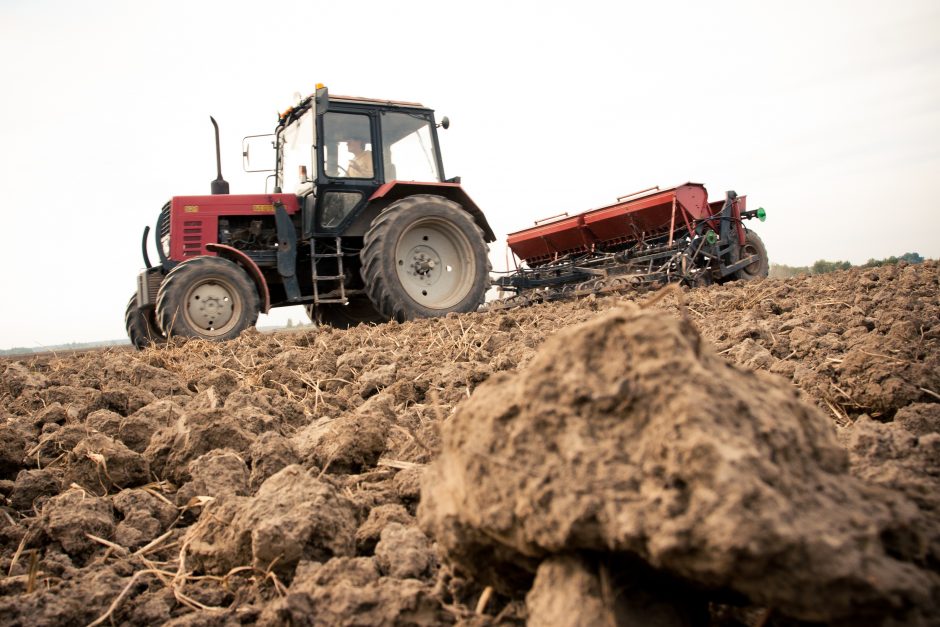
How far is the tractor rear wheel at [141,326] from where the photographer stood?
7.32 m

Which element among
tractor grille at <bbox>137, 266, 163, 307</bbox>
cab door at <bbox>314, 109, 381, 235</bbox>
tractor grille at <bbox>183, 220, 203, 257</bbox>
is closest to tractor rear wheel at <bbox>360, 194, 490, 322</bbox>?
cab door at <bbox>314, 109, 381, 235</bbox>

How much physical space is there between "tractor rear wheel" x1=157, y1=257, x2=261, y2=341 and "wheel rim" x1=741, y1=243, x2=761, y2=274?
6.57 m

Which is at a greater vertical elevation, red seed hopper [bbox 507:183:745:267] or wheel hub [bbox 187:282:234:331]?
red seed hopper [bbox 507:183:745:267]

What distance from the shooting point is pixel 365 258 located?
7.46 m

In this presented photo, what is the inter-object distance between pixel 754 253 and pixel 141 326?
7911 mm

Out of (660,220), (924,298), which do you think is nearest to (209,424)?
(924,298)

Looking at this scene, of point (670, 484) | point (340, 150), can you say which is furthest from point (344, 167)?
point (670, 484)

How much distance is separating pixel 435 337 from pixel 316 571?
3630 mm

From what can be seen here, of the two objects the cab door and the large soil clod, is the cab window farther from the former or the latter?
the large soil clod

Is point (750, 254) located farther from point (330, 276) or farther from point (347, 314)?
point (330, 276)

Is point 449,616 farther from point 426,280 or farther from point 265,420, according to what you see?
point 426,280

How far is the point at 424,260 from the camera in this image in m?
8.02

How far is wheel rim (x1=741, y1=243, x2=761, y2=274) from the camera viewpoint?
1020 centimetres

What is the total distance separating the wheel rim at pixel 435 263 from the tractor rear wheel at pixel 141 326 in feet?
8.07
